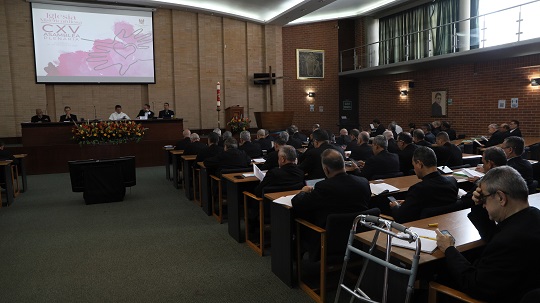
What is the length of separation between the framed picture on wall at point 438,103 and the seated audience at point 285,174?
35.9ft

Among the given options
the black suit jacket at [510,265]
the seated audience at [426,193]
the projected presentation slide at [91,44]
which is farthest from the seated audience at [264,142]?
the projected presentation slide at [91,44]

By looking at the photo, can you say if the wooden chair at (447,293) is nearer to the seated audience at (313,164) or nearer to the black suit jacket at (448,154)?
the seated audience at (313,164)

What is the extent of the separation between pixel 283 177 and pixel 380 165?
1500 millimetres

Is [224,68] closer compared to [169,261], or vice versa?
[169,261]

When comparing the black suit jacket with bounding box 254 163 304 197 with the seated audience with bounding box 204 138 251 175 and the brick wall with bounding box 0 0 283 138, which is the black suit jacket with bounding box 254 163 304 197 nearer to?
the seated audience with bounding box 204 138 251 175

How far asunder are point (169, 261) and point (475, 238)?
3.25 meters

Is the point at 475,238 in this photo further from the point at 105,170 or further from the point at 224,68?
the point at 224,68

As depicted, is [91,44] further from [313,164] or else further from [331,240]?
[331,240]

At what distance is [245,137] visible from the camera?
778cm

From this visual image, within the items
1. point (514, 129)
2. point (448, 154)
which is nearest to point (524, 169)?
point (448, 154)

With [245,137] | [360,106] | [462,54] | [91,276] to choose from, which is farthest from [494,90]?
[91,276]

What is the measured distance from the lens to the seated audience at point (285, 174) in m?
4.66

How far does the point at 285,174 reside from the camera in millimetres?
4676

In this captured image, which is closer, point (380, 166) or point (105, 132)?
point (380, 166)
